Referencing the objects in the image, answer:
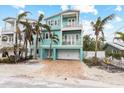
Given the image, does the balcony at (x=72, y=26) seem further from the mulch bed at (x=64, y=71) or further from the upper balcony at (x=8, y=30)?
the mulch bed at (x=64, y=71)

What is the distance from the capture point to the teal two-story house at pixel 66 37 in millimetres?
26625

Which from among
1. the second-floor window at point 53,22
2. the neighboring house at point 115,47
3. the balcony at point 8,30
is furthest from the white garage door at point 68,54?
the balcony at point 8,30

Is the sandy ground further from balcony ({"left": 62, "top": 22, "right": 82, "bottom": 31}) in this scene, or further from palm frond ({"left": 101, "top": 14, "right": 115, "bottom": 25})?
balcony ({"left": 62, "top": 22, "right": 82, "bottom": 31})

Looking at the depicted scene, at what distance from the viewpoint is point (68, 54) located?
2878 cm

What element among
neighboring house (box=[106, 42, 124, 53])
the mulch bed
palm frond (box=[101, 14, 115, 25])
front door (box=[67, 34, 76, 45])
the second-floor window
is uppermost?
the second-floor window

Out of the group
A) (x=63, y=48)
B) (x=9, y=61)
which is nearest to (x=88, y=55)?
(x=63, y=48)

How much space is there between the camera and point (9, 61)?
2162 centimetres

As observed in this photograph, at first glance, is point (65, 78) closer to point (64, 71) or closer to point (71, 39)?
point (64, 71)

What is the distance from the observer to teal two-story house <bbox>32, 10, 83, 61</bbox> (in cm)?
2662

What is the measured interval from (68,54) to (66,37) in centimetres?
235

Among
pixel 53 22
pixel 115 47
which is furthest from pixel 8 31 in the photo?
pixel 115 47

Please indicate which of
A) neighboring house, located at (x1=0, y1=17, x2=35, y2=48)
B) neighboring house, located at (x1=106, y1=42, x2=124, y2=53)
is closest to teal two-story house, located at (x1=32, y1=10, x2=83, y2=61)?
neighboring house, located at (x1=0, y1=17, x2=35, y2=48)
